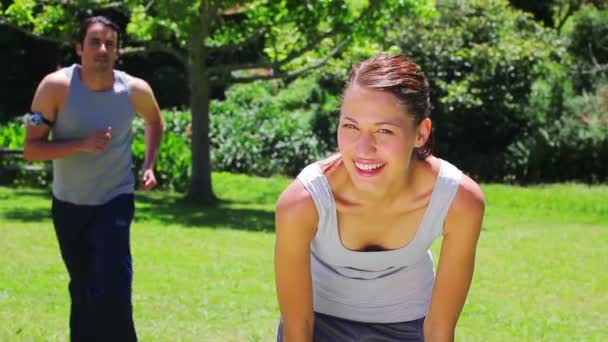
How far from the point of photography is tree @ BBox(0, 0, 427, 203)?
51.8 ft

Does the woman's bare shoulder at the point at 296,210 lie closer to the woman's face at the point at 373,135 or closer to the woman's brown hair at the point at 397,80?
the woman's face at the point at 373,135

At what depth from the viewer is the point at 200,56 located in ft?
57.6

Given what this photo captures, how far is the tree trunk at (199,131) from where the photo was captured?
1764 centimetres

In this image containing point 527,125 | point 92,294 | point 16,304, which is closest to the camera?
point 92,294

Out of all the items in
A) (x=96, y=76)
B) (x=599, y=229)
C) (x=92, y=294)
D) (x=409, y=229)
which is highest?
(x=96, y=76)

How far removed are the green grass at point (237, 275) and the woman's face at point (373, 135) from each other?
390 centimetres

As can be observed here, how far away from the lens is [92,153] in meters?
5.63

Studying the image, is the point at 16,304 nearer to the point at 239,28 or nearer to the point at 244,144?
the point at 239,28

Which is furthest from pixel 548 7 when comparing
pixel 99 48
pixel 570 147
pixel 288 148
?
pixel 99 48

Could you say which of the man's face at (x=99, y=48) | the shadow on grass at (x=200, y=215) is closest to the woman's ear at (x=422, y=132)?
the man's face at (x=99, y=48)

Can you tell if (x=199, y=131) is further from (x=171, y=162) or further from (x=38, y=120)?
(x=38, y=120)

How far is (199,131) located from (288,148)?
392cm

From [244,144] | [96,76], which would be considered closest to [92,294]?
[96,76]

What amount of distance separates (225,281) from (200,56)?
8.72 meters
